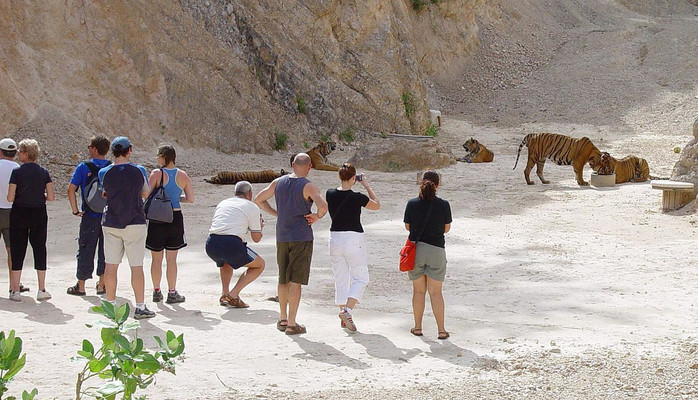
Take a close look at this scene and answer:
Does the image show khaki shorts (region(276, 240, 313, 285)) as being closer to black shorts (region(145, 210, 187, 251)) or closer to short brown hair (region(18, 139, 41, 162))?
black shorts (region(145, 210, 187, 251))

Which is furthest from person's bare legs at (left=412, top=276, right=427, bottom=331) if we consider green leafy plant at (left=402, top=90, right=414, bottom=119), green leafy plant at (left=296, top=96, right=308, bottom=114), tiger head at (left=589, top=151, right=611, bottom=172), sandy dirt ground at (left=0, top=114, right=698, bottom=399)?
green leafy plant at (left=402, top=90, right=414, bottom=119)

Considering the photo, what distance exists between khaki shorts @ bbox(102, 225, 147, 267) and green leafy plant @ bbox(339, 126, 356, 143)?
16748 mm

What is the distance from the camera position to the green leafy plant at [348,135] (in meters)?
24.4

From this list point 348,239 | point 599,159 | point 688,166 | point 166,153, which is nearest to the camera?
point 348,239

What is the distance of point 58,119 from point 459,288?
11.8 m

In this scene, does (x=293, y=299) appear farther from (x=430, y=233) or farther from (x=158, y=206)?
(x=158, y=206)

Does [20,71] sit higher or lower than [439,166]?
higher

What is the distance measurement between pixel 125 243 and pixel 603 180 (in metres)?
12.6

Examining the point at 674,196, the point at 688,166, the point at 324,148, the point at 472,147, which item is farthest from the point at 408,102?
the point at 674,196

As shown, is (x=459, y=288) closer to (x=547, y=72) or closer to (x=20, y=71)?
(x=20, y=71)

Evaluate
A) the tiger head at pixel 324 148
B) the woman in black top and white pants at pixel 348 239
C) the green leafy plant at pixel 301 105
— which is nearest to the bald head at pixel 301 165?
the woman in black top and white pants at pixel 348 239

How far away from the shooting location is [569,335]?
301 inches

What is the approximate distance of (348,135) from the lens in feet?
80.3

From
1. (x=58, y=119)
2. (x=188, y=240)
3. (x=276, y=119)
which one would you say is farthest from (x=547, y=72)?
(x=188, y=240)
